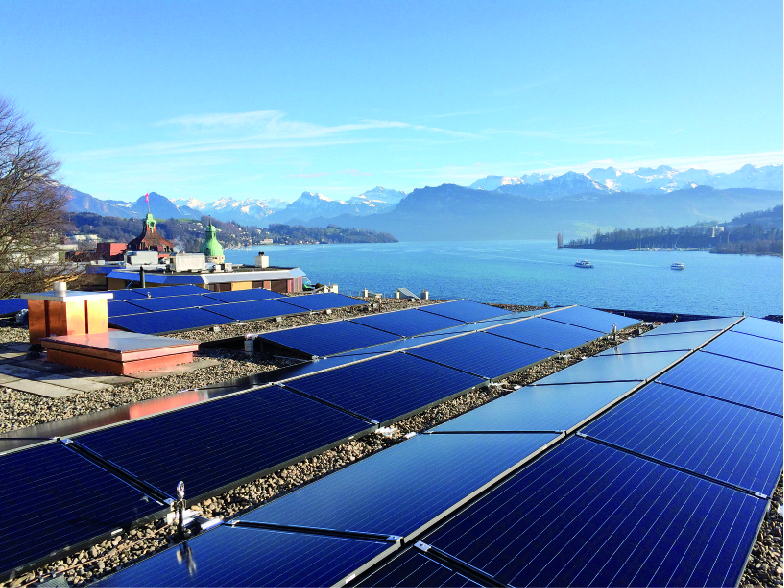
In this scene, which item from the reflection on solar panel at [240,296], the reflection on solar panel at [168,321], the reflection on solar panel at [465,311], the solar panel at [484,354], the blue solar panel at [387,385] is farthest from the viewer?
the reflection on solar panel at [240,296]

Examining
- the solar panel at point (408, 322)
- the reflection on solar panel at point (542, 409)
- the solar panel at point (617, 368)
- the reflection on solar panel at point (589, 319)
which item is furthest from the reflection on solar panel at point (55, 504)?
the reflection on solar panel at point (589, 319)

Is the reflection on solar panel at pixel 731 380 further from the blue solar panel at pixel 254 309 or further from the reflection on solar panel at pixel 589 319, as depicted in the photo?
the blue solar panel at pixel 254 309

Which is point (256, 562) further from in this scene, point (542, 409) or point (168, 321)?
point (168, 321)

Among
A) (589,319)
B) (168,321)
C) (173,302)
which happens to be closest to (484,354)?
(589,319)

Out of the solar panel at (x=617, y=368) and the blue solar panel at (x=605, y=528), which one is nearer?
the blue solar panel at (x=605, y=528)

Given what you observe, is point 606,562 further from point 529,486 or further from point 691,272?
point 691,272
